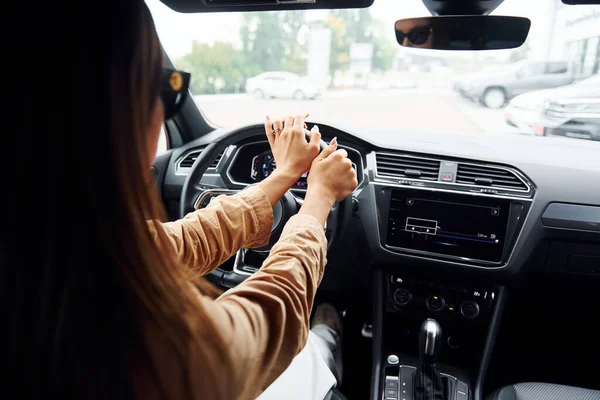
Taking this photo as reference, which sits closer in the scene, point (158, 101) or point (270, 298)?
point (158, 101)

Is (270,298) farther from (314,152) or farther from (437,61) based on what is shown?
(437,61)

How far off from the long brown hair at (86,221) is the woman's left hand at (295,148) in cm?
69

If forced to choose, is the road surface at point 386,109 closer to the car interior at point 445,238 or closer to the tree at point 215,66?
Result: the tree at point 215,66

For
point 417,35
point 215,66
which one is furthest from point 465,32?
point 215,66

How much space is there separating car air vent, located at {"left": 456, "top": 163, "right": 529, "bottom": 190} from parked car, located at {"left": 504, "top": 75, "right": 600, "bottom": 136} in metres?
0.61

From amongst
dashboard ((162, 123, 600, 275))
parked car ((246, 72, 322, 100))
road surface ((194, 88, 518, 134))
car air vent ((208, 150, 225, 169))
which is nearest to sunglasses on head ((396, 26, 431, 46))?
dashboard ((162, 123, 600, 275))

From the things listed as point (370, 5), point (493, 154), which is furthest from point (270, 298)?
point (493, 154)

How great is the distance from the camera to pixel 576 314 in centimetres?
245

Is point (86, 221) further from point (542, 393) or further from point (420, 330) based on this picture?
point (420, 330)

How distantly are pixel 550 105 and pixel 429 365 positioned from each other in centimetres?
148

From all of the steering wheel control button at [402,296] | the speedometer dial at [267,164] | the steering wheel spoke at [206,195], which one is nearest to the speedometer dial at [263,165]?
the speedometer dial at [267,164]

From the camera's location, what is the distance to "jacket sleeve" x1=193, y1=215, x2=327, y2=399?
2.66 ft

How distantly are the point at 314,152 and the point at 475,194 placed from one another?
101 cm

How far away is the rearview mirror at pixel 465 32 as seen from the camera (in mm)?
1649
